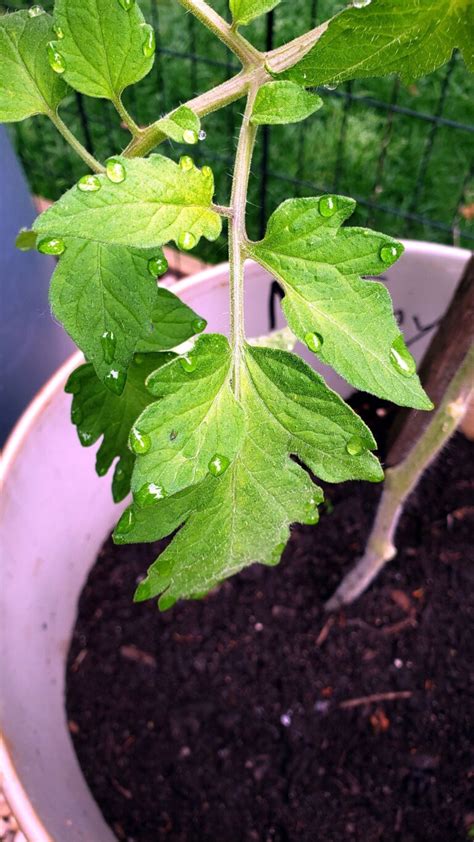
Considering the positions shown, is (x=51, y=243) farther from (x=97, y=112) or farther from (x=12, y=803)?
(x=97, y=112)

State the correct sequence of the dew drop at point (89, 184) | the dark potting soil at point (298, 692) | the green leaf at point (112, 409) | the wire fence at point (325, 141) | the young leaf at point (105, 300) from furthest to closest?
1. the wire fence at point (325, 141)
2. the dark potting soil at point (298, 692)
3. the green leaf at point (112, 409)
4. the young leaf at point (105, 300)
5. the dew drop at point (89, 184)

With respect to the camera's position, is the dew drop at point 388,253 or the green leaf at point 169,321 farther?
the green leaf at point 169,321

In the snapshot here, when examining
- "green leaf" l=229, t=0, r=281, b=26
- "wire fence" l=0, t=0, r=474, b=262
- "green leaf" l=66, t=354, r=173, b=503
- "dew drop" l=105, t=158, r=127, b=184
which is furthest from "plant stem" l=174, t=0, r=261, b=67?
"wire fence" l=0, t=0, r=474, b=262

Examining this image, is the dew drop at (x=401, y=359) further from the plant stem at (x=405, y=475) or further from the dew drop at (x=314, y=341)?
the plant stem at (x=405, y=475)

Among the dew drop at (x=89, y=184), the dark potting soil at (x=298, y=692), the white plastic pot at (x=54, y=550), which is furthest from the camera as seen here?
the dark potting soil at (x=298, y=692)

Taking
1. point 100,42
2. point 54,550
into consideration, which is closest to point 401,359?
point 100,42

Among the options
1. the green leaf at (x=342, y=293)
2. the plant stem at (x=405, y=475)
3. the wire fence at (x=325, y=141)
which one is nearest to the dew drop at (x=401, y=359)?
the green leaf at (x=342, y=293)
